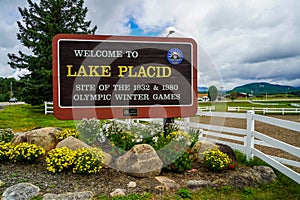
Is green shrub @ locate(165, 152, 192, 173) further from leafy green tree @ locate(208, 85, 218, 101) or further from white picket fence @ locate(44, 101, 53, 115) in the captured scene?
white picket fence @ locate(44, 101, 53, 115)

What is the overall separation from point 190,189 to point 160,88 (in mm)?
2693

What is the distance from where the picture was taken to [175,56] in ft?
21.5

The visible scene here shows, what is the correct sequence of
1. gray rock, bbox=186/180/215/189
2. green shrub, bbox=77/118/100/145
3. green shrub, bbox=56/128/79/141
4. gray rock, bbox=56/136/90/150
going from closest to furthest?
1. gray rock, bbox=186/180/215/189
2. gray rock, bbox=56/136/90/150
3. green shrub, bbox=77/118/100/145
4. green shrub, bbox=56/128/79/141

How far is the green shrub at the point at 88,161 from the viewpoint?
4.97 meters

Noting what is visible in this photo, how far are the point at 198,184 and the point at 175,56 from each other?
324cm

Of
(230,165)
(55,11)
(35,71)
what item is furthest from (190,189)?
(55,11)

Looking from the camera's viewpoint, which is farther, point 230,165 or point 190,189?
point 230,165

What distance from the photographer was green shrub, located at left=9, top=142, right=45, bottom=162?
18.3 ft

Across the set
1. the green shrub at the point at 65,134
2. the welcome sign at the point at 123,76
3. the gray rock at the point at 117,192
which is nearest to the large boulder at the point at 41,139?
the green shrub at the point at 65,134

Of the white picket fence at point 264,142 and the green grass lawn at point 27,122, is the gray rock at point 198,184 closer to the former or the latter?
the white picket fence at point 264,142

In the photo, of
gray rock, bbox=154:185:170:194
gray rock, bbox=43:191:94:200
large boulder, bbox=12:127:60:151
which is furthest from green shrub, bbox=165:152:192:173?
large boulder, bbox=12:127:60:151

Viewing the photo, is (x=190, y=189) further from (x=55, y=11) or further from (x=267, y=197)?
(x=55, y=11)

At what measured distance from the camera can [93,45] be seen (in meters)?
6.16

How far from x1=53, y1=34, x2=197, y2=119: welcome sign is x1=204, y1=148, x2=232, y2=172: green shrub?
1362 millimetres
